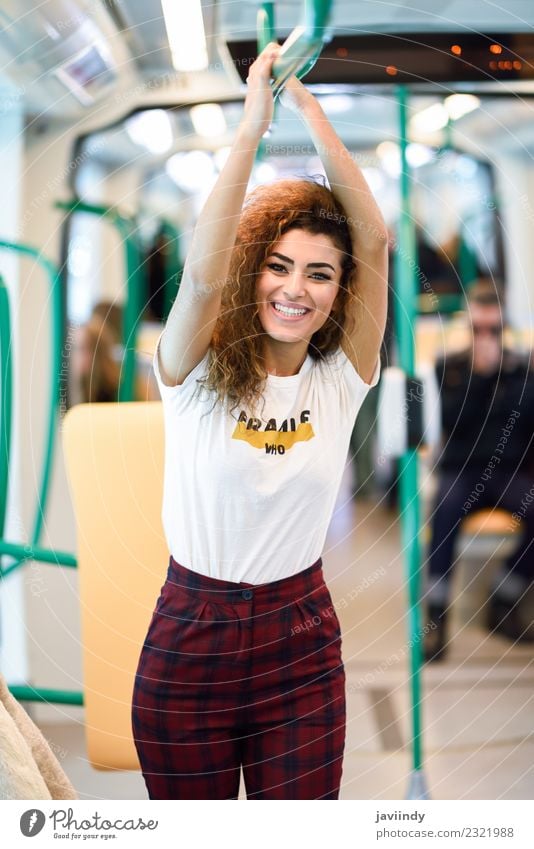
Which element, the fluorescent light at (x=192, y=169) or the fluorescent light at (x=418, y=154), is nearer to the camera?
the fluorescent light at (x=192, y=169)

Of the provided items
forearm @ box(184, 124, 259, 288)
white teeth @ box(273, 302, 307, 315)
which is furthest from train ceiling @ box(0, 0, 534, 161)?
white teeth @ box(273, 302, 307, 315)

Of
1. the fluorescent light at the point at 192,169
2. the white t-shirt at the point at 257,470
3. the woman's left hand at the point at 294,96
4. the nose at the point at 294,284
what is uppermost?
the woman's left hand at the point at 294,96

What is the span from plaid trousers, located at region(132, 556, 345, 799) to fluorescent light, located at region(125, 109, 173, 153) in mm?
441

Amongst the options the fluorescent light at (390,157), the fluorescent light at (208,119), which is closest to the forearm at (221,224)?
the fluorescent light at (208,119)

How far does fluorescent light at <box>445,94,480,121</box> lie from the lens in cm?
98

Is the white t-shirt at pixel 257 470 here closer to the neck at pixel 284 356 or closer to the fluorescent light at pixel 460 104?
the neck at pixel 284 356

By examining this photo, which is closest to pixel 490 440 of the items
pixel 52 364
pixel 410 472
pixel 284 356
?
pixel 410 472

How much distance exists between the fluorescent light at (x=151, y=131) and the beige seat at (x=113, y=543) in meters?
0.28

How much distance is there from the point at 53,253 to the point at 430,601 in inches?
25.9

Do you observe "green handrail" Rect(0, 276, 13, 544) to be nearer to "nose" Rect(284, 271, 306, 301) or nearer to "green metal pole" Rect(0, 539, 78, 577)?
"green metal pole" Rect(0, 539, 78, 577)

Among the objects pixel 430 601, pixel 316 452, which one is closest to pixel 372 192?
pixel 316 452

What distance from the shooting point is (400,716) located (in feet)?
3.59

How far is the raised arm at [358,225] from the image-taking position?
2.80 ft
